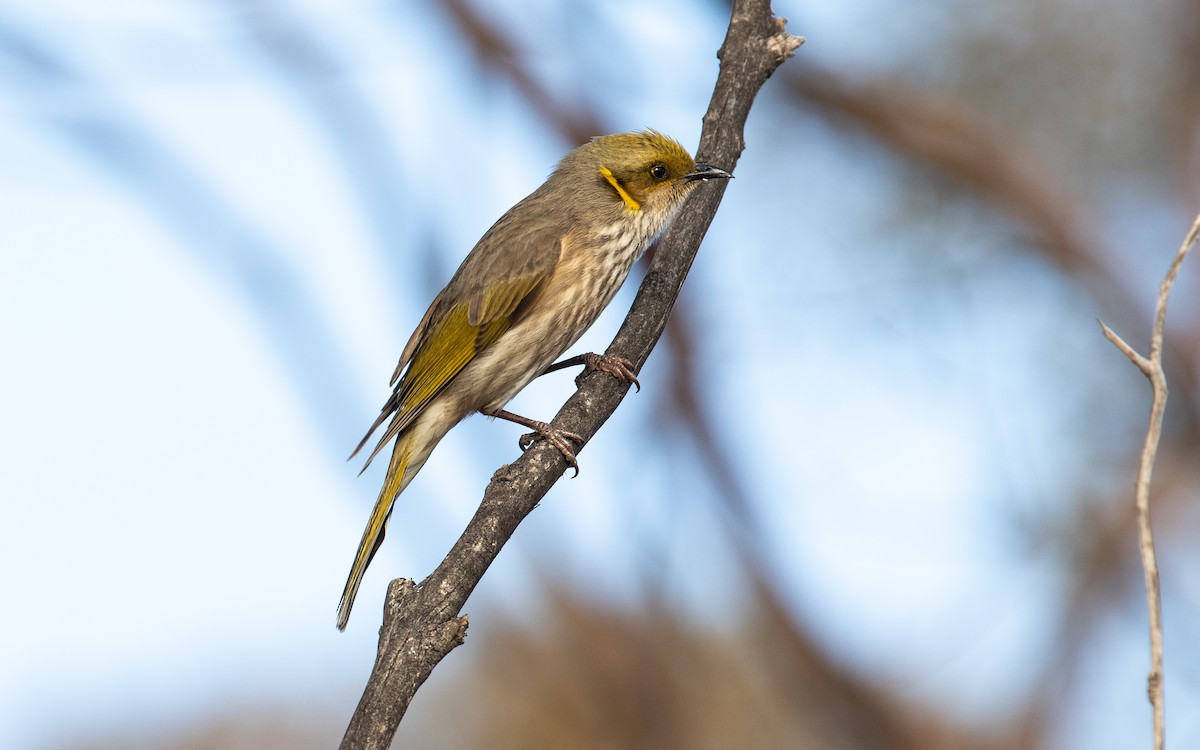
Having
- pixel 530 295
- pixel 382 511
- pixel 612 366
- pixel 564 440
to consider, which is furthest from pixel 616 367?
pixel 382 511

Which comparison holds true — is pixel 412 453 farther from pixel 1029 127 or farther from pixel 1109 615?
pixel 1029 127

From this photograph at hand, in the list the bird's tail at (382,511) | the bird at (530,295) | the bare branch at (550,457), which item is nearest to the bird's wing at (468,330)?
the bird at (530,295)

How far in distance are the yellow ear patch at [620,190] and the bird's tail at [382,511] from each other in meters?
1.29

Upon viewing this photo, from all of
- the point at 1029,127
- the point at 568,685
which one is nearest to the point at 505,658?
the point at 568,685

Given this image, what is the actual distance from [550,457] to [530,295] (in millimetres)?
1319

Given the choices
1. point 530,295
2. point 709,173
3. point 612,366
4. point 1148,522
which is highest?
point 709,173

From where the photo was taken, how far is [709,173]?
436 centimetres

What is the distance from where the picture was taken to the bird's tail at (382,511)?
3.95m

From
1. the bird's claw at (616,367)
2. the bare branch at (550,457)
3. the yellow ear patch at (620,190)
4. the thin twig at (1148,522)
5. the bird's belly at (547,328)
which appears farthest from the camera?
the yellow ear patch at (620,190)

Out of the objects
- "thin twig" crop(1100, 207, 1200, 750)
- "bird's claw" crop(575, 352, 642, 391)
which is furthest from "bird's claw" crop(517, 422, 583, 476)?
"thin twig" crop(1100, 207, 1200, 750)

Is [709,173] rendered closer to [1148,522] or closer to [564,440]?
[564,440]

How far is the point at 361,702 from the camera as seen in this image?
255 cm

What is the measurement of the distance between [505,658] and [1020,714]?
3.45 metres

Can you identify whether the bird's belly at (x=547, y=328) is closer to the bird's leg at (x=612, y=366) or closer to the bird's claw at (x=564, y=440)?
the bird's leg at (x=612, y=366)
